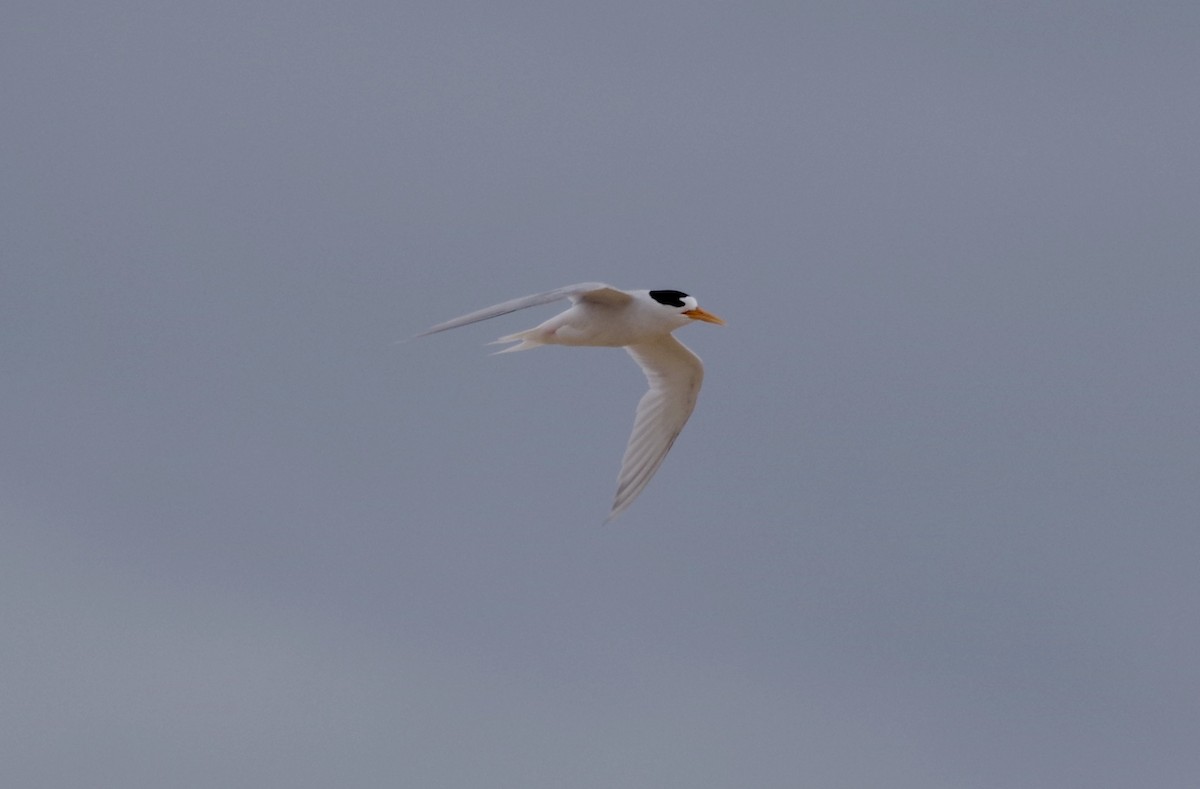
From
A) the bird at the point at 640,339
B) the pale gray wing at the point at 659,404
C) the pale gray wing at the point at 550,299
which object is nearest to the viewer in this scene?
the pale gray wing at the point at 550,299

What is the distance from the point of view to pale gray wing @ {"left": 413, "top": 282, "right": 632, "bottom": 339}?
45.7ft

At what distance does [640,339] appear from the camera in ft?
60.1

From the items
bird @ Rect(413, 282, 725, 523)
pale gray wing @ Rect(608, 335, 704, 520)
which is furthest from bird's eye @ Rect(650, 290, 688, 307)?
pale gray wing @ Rect(608, 335, 704, 520)

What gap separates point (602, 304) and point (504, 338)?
1045mm

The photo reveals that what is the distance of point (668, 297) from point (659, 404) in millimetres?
2415

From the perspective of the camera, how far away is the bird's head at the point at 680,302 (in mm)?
18047

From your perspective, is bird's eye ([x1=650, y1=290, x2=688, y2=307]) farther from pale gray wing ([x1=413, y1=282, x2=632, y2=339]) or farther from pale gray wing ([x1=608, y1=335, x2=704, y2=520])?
pale gray wing ([x1=608, y1=335, x2=704, y2=520])

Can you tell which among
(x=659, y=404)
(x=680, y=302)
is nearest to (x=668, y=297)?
(x=680, y=302)

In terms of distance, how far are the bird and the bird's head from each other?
1cm

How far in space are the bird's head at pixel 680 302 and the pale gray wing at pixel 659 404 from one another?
5.06 ft

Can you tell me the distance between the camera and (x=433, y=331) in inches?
538

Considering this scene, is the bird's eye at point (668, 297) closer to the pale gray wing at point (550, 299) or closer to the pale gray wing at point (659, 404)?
the pale gray wing at point (550, 299)

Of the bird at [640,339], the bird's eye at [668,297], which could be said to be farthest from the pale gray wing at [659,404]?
the bird's eye at [668,297]

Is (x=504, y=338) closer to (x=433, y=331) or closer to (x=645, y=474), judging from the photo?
(x=645, y=474)
